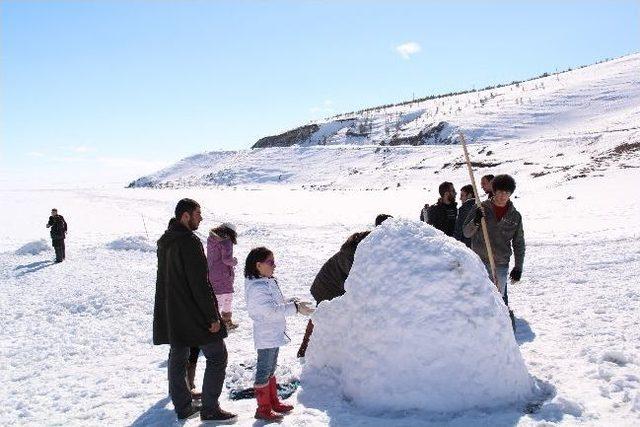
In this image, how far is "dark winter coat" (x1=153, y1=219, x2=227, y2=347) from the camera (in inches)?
170

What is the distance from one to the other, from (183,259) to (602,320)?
5.01 meters

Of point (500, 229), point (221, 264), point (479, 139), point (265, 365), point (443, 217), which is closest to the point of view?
point (265, 365)

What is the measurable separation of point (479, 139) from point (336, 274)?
41.5m

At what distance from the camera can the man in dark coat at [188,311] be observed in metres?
4.34

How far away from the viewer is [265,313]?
4.52m

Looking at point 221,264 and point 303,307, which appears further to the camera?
point 221,264

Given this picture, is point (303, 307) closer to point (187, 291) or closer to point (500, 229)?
point (187, 291)

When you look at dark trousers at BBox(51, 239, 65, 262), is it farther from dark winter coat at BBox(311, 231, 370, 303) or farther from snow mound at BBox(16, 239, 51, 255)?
A: dark winter coat at BBox(311, 231, 370, 303)

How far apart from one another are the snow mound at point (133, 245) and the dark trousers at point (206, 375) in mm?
11708

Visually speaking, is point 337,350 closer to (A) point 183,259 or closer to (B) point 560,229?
(A) point 183,259

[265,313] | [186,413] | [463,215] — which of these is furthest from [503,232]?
[186,413]

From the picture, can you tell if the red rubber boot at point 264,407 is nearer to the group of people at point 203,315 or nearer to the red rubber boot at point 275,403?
the group of people at point 203,315

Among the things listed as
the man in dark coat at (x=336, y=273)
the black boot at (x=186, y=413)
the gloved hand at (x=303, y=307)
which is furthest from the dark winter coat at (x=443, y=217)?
the black boot at (x=186, y=413)

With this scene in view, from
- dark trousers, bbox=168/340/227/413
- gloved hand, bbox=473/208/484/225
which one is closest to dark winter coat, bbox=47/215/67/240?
dark trousers, bbox=168/340/227/413
